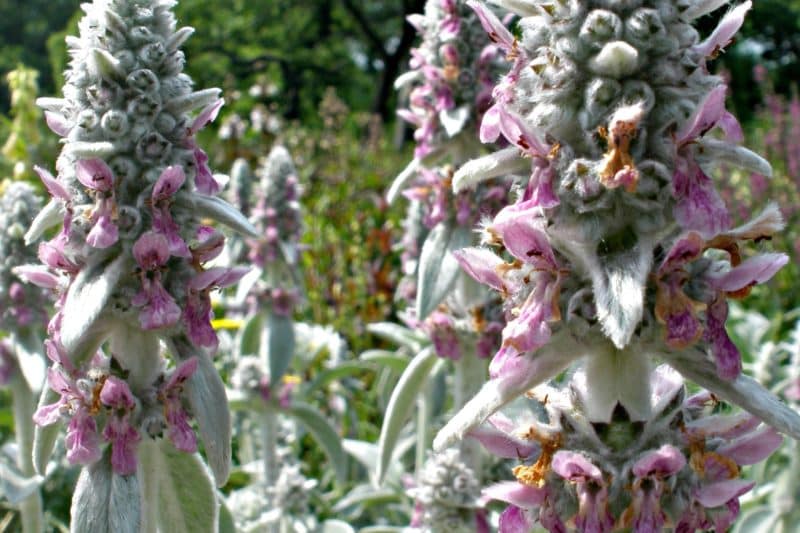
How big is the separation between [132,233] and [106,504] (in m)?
0.69

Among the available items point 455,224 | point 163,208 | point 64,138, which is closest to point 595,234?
point 163,208

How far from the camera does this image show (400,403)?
153 inches

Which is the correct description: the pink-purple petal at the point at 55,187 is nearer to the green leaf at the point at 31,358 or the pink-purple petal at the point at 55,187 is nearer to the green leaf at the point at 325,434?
the green leaf at the point at 31,358

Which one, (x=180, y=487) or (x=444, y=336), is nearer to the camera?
(x=180, y=487)

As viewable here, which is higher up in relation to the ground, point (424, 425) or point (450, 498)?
point (450, 498)

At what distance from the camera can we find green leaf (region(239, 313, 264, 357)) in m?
5.59

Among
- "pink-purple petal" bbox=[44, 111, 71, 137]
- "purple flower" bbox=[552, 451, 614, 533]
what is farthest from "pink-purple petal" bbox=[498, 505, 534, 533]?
"pink-purple petal" bbox=[44, 111, 71, 137]

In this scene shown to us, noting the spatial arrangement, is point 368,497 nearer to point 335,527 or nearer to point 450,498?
point 335,527

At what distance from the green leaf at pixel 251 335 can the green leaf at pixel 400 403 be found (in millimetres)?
1867

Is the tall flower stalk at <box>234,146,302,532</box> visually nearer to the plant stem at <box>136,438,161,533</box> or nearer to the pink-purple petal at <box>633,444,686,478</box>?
the plant stem at <box>136,438,161,533</box>

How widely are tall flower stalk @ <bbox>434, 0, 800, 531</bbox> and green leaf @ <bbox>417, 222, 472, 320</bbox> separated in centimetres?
157

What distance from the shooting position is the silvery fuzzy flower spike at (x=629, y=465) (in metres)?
1.74

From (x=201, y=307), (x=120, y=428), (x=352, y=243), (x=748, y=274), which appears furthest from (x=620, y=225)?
(x=352, y=243)

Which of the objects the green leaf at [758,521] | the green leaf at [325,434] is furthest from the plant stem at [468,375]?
the green leaf at [758,521]
